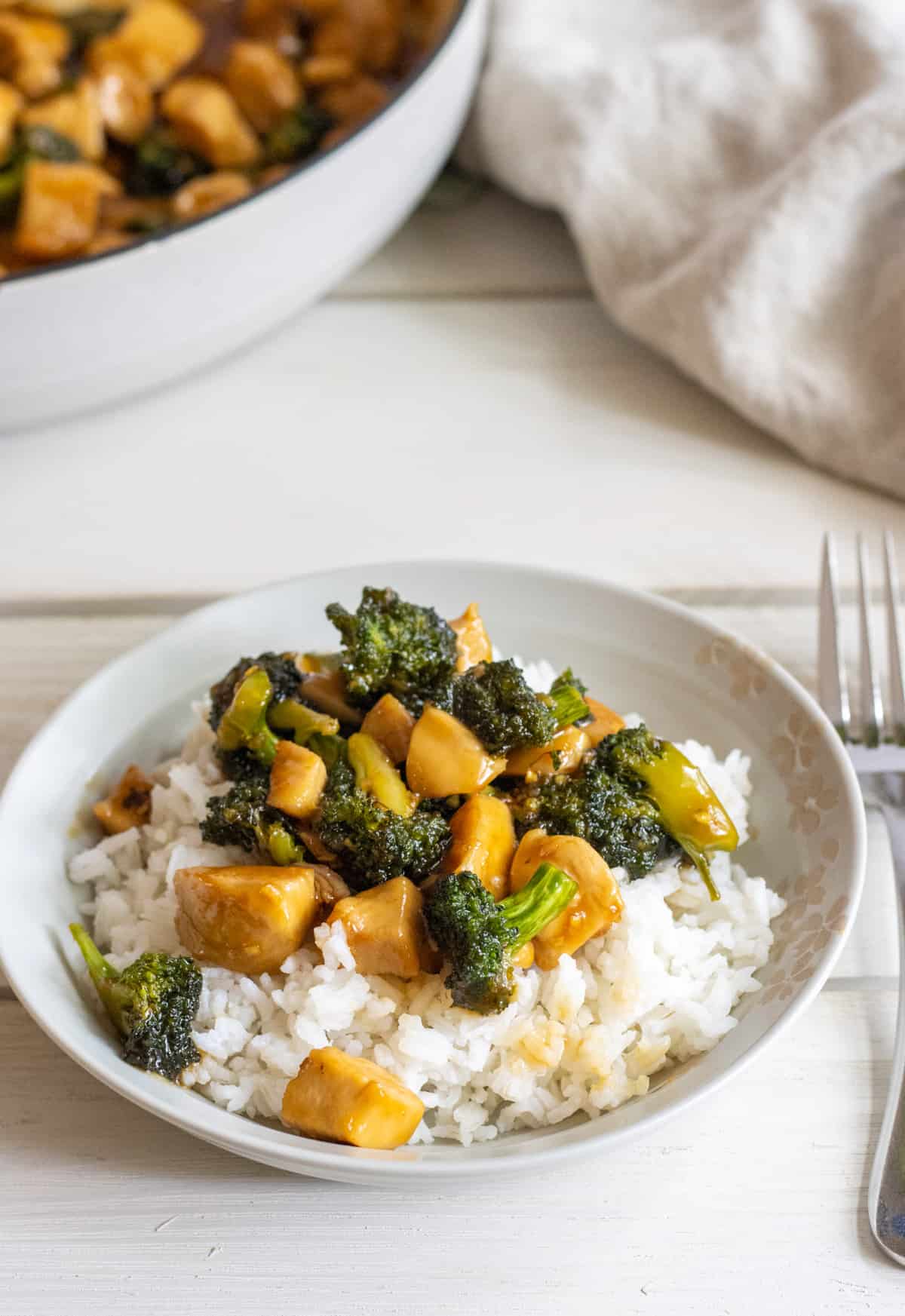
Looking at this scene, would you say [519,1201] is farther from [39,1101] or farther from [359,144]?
[359,144]

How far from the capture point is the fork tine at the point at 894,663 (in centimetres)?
192

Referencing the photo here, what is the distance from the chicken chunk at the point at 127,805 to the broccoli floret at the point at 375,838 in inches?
13.8

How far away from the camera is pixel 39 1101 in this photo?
158 centimetres

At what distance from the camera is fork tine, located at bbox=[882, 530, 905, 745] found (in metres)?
1.92

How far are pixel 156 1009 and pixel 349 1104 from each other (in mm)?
241

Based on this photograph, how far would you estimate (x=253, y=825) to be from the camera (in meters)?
1.55

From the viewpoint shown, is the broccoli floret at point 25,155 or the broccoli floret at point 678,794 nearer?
the broccoli floret at point 678,794

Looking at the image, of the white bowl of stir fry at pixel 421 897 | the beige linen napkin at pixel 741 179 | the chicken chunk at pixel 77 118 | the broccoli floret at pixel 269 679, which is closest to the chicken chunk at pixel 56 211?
the chicken chunk at pixel 77 118

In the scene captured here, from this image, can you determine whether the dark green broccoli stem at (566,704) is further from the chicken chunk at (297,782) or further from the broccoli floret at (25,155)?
the broccoli floret at (25,155)

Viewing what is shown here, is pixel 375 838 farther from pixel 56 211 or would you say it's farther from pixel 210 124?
pixel 210 124

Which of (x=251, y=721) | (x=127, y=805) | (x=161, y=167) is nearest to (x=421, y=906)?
(x=251, y=721)

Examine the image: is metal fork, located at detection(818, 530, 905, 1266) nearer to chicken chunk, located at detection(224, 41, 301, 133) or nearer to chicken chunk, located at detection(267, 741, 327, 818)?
chicken chunk, located at detection(267, 741, 327, 818)

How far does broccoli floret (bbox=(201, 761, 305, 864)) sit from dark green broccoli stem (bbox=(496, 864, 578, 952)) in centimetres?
26

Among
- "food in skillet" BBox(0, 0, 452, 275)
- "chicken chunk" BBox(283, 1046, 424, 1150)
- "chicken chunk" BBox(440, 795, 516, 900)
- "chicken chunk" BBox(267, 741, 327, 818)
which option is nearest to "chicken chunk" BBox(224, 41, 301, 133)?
"food in skillet" BBox(0, 0, 452, 275)
